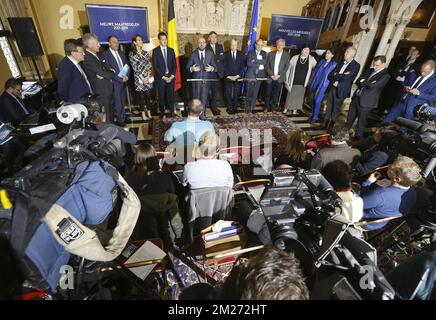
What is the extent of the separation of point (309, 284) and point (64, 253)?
139 cm

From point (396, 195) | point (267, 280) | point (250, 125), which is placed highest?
point (267, 280)

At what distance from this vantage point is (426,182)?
2.30m

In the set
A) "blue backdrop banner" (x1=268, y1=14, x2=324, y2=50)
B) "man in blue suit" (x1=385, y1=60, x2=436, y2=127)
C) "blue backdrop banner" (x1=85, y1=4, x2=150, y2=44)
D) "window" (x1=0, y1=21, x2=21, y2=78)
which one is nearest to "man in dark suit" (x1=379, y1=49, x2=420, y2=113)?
"man in blue suit" (x1=385, y1=60, x2=436, y2=127)

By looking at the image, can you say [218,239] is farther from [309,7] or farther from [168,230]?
[309,7]

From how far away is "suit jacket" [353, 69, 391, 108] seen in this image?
3873 mm

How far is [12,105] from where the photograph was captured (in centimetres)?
320

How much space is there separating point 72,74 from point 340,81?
454 cm

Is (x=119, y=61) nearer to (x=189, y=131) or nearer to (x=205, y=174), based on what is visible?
(x=189, y=131)

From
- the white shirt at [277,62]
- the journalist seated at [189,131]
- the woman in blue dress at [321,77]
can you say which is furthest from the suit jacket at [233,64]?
the journalist seated at [189,131]

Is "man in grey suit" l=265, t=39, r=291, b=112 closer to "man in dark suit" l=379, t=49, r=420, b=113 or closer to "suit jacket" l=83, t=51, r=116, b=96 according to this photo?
"man in dark suit" l=379, t=49, r=420, b=113

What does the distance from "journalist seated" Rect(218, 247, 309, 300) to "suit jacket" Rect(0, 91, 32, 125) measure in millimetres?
3806

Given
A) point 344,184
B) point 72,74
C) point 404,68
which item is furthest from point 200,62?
point 404,68

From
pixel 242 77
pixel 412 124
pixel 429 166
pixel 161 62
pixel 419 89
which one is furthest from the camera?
pixel 242 77

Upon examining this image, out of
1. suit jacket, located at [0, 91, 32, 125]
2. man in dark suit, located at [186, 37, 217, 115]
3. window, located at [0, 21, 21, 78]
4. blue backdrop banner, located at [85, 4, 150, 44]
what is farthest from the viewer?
man in dark suit, located at [186, 37, 217, 115]
